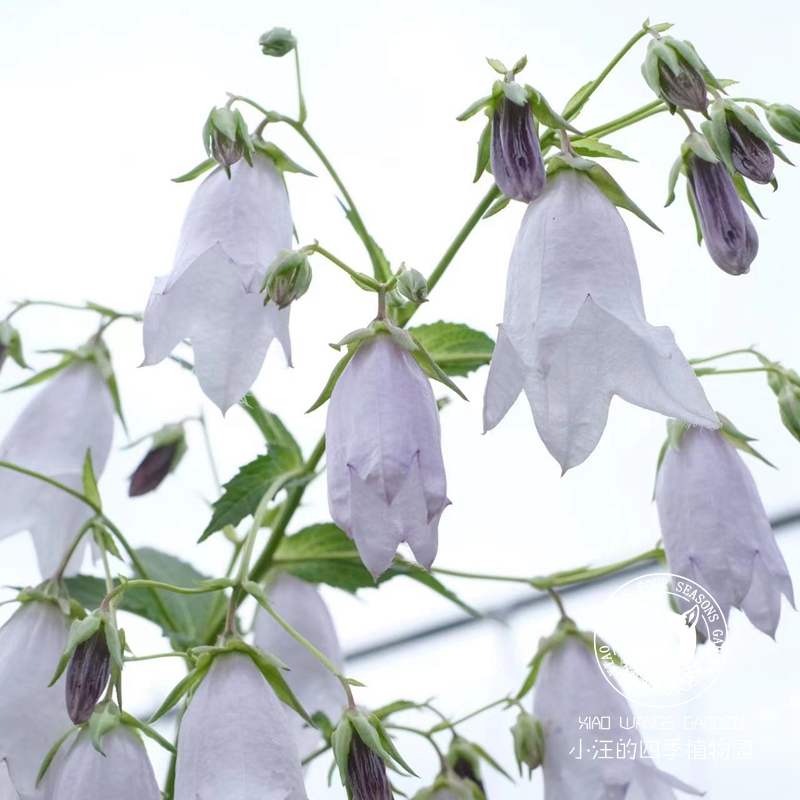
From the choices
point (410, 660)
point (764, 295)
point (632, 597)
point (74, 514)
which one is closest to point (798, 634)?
point (764, 295)

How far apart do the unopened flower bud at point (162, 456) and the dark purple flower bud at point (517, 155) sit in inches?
17.5

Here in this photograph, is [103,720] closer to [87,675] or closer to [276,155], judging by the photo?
[87,675]

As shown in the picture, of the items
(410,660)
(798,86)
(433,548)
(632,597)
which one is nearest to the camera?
(433,548)

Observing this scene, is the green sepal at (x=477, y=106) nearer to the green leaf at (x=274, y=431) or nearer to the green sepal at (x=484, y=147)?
the green sepal at (x=484, y=147)

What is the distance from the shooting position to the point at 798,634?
6.07 feet

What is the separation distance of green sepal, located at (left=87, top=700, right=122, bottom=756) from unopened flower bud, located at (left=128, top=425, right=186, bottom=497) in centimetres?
30

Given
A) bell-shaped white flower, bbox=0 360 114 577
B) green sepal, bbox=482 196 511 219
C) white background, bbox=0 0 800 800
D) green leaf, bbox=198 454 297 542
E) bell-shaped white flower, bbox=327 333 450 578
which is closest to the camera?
bell-shaped white flower, bbox=327 333 450 578

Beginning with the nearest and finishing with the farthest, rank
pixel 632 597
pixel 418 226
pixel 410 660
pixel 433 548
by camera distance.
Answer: pixel 433 548 → pixel 632 597 → pixel 418 226 → pixel 410 660

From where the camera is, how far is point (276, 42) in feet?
2.59

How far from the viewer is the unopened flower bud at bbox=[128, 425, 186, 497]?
921 millimetres

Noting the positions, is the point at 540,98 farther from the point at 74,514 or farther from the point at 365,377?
the point at 74,514

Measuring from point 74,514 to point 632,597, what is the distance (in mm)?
397

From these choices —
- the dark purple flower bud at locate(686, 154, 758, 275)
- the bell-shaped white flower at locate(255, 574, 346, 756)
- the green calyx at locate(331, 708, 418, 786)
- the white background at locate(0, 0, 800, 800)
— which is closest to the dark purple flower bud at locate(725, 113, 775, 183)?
the dark purple flower bud at locate(686, 154, 758, 275)

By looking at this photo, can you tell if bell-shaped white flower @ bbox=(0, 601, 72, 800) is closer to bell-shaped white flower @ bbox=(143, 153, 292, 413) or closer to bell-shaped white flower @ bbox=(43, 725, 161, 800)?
bell-shaped white flower @ bbox=(43, 725, 161, 800)
